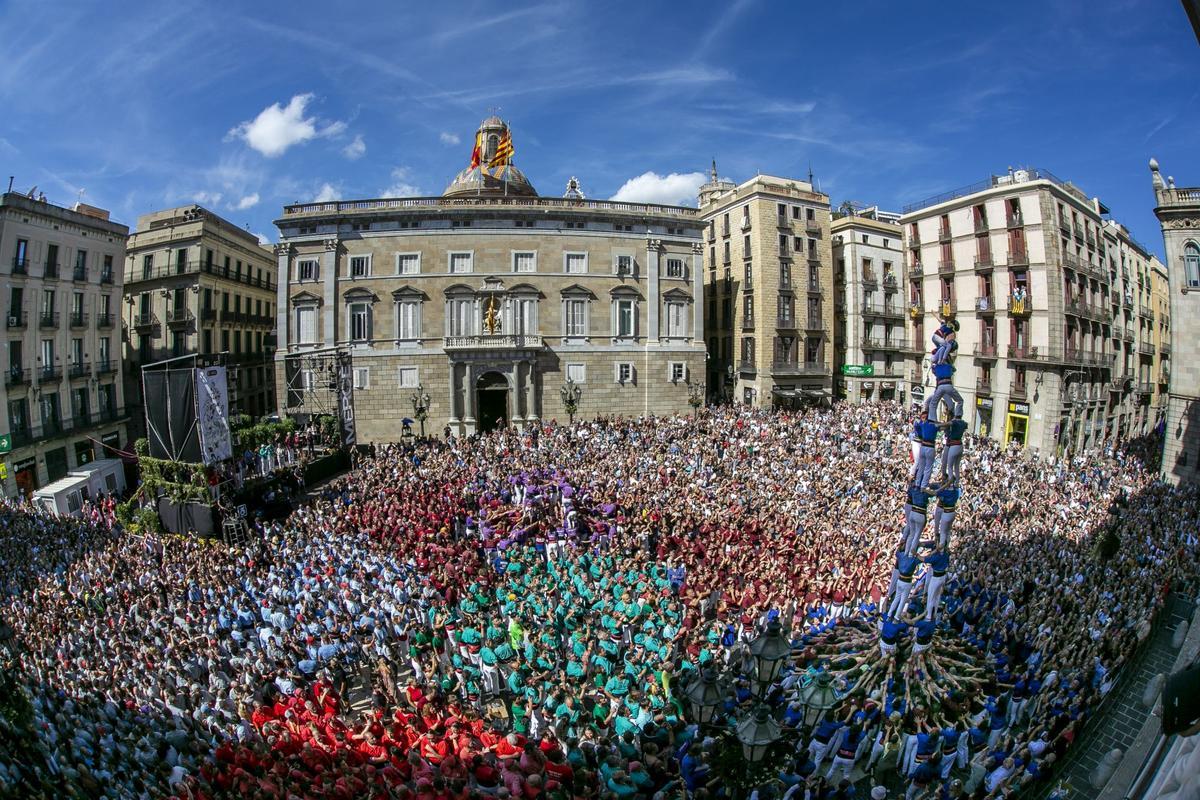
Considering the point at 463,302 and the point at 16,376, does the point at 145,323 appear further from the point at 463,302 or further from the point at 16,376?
the point at 463,302

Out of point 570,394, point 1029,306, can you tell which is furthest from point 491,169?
point 1029,306

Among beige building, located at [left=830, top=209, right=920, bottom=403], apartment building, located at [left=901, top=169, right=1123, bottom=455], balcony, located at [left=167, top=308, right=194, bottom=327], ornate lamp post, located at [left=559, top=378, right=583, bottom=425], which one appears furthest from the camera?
beige building, located at [left=830, top=209, right=920, bottom=403]

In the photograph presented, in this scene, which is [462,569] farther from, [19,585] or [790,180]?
[790,180]

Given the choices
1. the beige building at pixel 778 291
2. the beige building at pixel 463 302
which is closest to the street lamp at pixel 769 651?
the beige building at pixel 463 302

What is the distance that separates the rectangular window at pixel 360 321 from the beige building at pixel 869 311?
29.1 meters

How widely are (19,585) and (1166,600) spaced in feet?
89.5

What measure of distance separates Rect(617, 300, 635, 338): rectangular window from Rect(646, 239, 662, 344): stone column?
100 cm

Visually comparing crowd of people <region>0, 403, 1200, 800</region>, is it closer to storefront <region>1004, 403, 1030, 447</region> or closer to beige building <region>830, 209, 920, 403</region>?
storefront <region>1004, 403, 1030, 447</region>

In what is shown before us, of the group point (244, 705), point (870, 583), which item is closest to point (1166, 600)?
point (870, 583)

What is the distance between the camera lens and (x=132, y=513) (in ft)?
65.2

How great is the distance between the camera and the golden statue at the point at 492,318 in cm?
3366

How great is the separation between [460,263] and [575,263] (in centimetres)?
627

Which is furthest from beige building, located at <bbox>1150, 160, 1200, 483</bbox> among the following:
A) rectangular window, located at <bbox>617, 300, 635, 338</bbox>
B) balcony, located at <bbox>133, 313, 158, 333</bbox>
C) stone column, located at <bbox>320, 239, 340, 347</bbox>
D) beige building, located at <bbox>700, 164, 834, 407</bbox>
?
balcony, located at <bbox>133, 313, 158, 333</bbox>

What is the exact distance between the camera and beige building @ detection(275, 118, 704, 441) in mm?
33656
